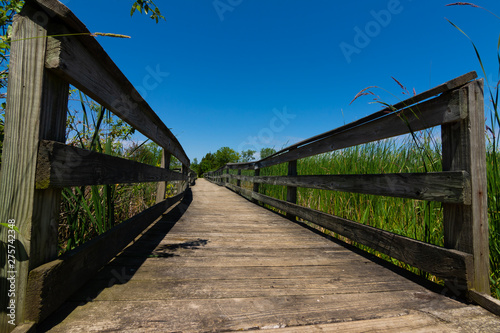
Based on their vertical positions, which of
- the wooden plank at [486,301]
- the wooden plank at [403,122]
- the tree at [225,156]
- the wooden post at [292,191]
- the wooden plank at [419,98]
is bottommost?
the wooden plank at [486,301]

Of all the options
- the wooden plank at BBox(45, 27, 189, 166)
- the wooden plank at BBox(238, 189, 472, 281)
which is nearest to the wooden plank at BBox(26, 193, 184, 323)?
the wooden plank at BBox(45, 27, 189, 166)

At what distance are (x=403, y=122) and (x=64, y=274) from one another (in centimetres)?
209

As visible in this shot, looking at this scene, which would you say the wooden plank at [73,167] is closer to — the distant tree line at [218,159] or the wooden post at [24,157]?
the wooden post at [24,157]

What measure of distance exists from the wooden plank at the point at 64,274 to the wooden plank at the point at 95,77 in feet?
2.56

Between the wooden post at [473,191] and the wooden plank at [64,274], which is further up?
the wooden post at [473,191]

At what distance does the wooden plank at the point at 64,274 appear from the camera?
35.3 inches

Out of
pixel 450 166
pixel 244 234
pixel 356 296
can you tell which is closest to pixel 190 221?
pixel 244 234

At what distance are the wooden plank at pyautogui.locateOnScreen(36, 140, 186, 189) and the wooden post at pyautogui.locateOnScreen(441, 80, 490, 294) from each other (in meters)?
1.91

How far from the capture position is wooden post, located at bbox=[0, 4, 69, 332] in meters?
0.88

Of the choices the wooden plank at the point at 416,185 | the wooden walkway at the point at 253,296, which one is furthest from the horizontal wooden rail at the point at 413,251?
the wooden plank at the point at 416,185

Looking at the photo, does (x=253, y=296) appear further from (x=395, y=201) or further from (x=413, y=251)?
(x=395, y=201)

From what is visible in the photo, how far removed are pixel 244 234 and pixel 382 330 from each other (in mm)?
1718

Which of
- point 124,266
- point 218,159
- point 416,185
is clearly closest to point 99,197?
point 124,266

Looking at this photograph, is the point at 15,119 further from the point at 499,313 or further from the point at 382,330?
the point at 499,313
